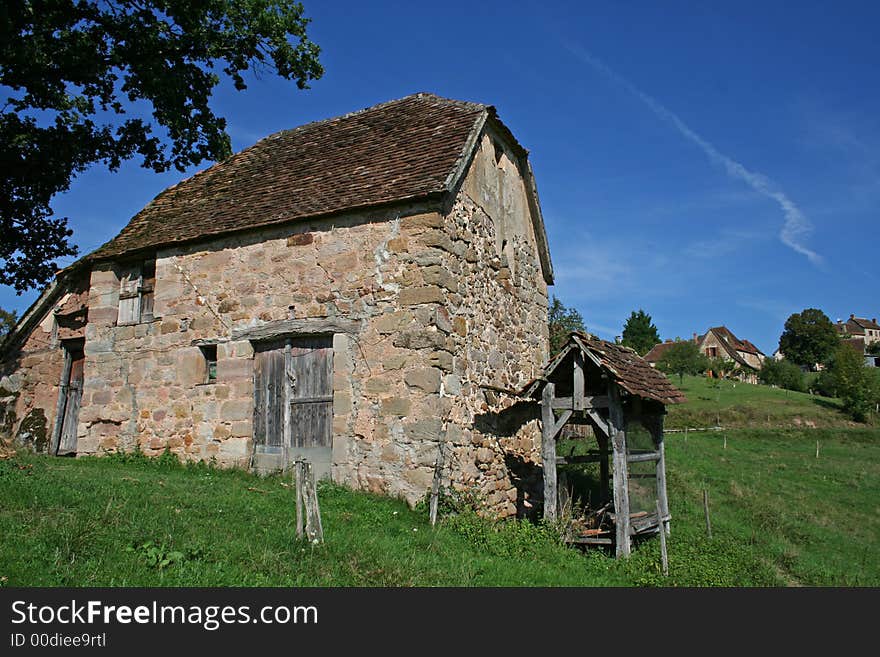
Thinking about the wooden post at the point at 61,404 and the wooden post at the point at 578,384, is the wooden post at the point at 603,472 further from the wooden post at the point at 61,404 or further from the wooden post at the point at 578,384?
the wooden post at the point at 61,404

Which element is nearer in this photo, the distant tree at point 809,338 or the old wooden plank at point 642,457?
the old wooden plank at point 642,457

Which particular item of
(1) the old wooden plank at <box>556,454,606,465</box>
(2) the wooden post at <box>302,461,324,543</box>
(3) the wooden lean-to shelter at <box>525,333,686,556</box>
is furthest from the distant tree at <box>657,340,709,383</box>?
(2) the wooden post at <box>302,461,324,543</box>

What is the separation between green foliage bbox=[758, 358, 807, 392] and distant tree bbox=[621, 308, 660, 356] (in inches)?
684

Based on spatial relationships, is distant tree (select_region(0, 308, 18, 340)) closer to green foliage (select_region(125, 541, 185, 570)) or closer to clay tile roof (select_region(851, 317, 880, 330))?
green foliage (select_region(125, 541, 185, 570))

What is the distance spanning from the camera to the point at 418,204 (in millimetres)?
9727

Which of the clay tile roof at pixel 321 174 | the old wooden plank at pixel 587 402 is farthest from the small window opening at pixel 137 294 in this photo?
Answer: the old wooden plank at pixel 587 402

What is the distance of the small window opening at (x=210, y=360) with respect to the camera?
11508 millimetres

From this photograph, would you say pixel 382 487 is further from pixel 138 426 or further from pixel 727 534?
pixel 727 534

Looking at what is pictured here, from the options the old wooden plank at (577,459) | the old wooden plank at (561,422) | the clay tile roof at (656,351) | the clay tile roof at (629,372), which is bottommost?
the old wooden plank at (577,459)

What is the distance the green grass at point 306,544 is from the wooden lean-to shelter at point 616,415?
48cm

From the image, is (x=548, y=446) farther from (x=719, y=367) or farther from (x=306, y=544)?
(x=719, y=367)

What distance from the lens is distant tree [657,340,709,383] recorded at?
5309cm

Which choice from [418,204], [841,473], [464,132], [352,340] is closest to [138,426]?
[352,340]

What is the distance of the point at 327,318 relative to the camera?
10164mm
